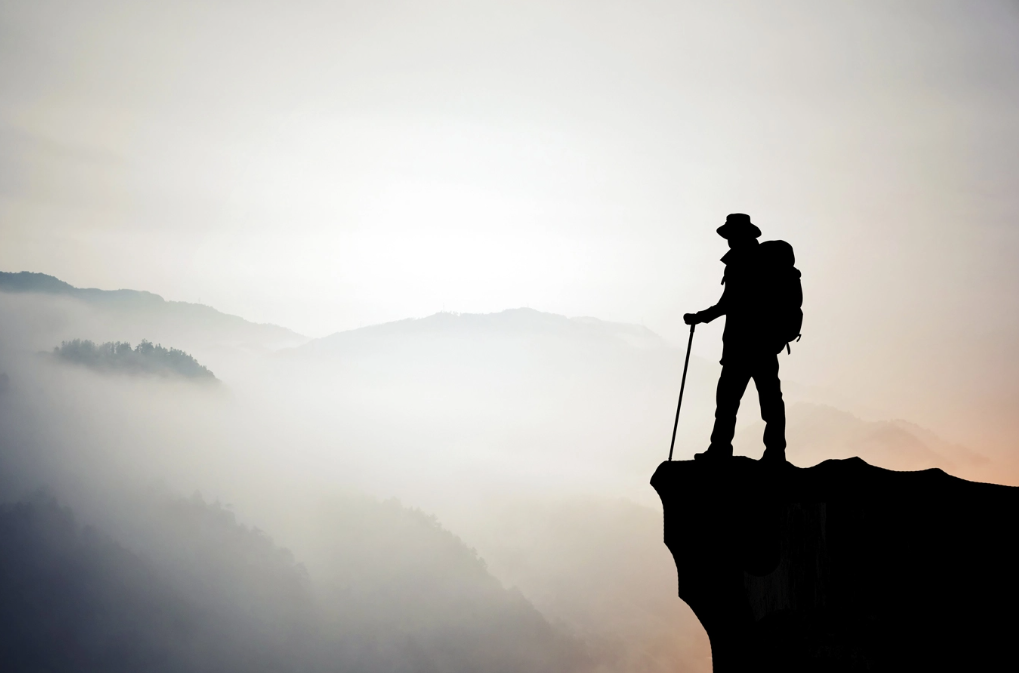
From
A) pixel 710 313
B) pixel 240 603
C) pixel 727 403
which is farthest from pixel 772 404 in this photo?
pixel 240 603

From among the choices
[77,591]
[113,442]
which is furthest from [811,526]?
[113,442]

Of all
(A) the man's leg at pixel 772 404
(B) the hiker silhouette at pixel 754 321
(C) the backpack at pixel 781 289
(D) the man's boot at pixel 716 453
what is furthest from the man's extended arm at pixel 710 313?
(D) the man's boot at pixel 716 453

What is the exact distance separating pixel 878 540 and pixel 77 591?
6625 inches

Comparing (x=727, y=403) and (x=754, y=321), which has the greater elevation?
(x=754, y=321)

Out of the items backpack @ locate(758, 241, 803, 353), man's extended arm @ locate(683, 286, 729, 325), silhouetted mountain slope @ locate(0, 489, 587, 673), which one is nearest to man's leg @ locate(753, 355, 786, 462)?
backpack @ locate(758, 241, 803, 353)

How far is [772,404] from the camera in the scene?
6.69 m

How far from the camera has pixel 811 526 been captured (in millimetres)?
5598

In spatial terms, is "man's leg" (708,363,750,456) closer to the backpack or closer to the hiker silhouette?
the hiker silhouette

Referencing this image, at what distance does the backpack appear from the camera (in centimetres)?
634

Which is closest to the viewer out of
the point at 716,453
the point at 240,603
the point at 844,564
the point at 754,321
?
the point at 844,564

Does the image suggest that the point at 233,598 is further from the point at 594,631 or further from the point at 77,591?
the point at 594,631

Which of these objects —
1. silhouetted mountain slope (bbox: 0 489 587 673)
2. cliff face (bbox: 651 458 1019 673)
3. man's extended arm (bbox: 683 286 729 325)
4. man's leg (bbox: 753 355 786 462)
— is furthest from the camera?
silhouetted mountain slope (bbox: 0 489 587 673)

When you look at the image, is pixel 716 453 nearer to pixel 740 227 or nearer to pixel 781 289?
pixel 781 289

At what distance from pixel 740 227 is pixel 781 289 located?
2.37 ft
